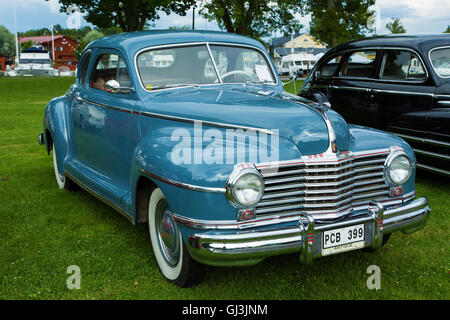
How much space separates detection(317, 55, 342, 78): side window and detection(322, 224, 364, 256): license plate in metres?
4.88

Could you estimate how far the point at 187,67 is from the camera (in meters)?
4.26

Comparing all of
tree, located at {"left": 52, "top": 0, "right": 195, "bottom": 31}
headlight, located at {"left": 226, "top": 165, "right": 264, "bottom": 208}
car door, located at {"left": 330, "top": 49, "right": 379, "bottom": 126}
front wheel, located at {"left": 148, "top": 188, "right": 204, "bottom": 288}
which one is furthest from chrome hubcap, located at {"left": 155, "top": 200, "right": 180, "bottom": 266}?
tree, located at {"left": 52, "top": 0, "right": 195, "bottom": 31}

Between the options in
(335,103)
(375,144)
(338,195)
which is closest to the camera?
(338,195)

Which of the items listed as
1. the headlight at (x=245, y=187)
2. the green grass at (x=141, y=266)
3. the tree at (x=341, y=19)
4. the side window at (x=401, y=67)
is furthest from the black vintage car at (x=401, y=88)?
the tree at (x=341, y=19)

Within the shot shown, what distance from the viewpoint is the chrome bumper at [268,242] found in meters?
2.78

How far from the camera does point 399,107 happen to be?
20.3ft

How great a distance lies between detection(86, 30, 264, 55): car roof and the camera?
14.0ft

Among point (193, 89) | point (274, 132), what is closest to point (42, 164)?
point (193, 89)

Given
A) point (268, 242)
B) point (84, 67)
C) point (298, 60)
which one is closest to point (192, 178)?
point (268, 242)

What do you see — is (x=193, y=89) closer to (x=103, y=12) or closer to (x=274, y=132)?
(x=274, y=132)

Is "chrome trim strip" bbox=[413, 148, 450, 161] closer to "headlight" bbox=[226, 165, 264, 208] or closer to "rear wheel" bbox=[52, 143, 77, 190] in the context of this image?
"headlight" bbox=[226, 165, 264, 208]

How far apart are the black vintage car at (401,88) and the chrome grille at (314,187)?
244 cm
